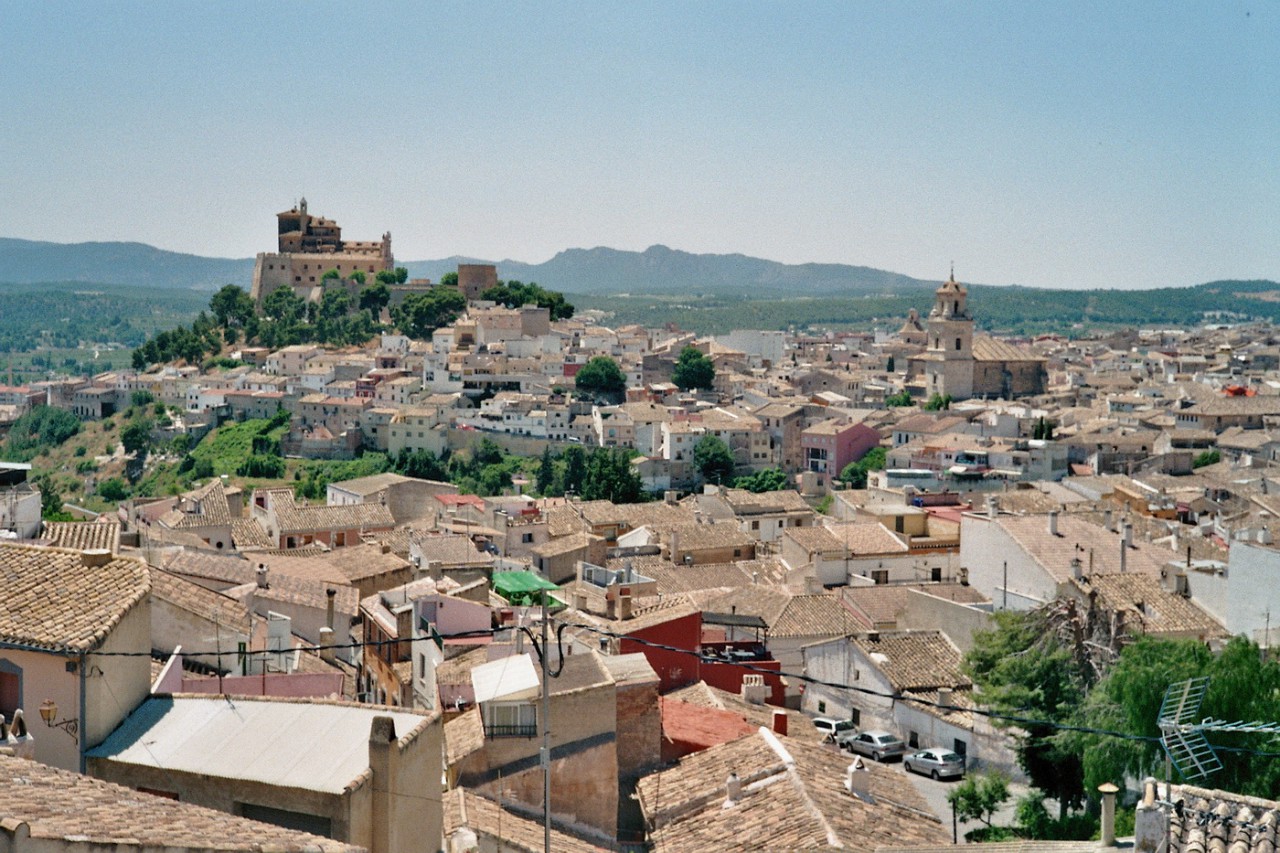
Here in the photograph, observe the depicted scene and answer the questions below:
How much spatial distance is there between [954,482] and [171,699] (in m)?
33.3

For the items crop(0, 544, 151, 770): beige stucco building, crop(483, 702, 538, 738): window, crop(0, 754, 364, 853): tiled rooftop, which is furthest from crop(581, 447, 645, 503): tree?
crop(0, 754, 364, 853): tiled rooftop

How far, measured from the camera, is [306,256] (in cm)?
8450

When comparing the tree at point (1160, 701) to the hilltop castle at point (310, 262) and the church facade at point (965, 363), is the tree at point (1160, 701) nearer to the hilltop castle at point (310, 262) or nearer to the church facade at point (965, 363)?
the church facade at point (965, 363)

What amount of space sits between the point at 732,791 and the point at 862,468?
4150cm

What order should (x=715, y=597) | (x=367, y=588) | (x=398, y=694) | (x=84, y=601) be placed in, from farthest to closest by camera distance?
(x=715, y=597)
(x=367, y=588)
(x=398, y=694)
(x=84, y=601)

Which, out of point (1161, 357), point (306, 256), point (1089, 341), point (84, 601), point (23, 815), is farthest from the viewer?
point (1089, 341)

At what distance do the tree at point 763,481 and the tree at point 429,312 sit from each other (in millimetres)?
26121

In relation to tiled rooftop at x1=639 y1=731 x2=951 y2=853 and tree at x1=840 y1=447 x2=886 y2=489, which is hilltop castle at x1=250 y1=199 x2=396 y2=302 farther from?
→ tiled rooftop at x1=639 y1=731 x2=951 y2=853

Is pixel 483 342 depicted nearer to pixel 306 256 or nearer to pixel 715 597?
pixel 306 256

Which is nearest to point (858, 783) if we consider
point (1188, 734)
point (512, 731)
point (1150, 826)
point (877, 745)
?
point (1188, 734)

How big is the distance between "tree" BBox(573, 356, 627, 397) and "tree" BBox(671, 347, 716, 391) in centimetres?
412

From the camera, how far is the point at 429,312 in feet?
242

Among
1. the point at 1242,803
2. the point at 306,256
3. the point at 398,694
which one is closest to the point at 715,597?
the point at 398,694

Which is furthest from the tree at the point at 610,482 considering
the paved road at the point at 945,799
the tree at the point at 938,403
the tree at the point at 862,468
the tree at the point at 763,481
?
the paved road at the point at 945,799
